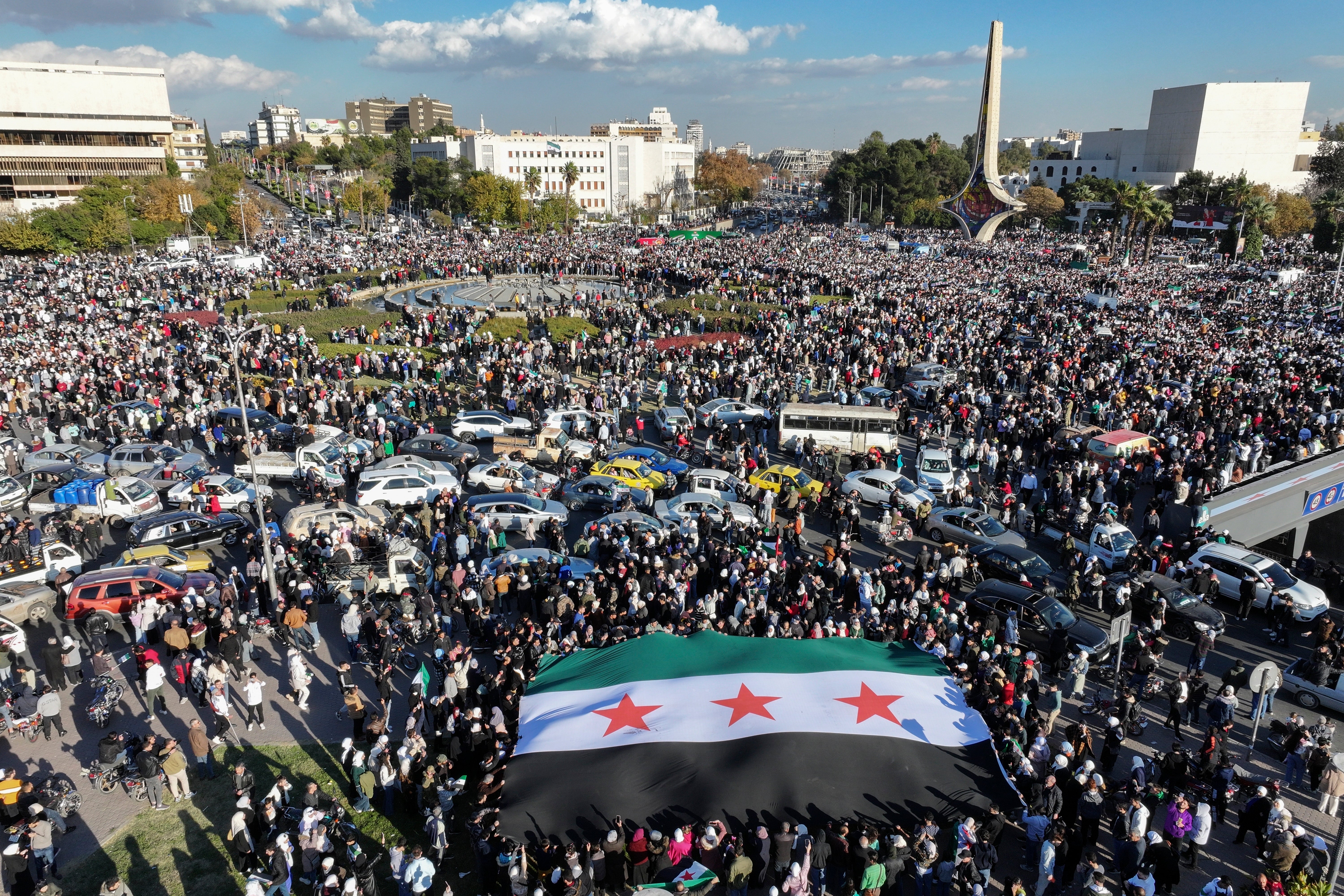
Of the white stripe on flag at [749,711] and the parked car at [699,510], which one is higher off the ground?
the white stripe on flag at [749,711]

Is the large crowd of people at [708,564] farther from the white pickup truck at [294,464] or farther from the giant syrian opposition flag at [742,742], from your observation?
the white pickup truck at [294,464]

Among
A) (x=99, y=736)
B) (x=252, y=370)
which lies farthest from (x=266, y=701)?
(x=252, y=370)

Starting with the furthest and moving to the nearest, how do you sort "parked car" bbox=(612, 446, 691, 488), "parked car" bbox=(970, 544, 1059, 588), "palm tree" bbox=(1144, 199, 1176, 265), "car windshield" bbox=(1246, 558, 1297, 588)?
"palm tree" bbox=(1144, 199, 1176, 265) → "parked car" bbox=(612, 446, 691, 488) → "parked car" bbox=(970, 544, 1059, 588) → "car windshield" bbox=(1246, 558, 1297, 588)

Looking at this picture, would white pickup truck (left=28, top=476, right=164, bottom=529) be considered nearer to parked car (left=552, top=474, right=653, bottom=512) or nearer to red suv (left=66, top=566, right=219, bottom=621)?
red suv (left=66, top=566, right=219, bottom=621)

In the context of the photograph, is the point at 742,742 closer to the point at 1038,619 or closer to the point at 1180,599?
the point at 1038,619

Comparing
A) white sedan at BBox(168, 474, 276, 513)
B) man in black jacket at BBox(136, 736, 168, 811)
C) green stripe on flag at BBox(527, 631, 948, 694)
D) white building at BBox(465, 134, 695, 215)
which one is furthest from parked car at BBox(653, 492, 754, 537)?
white building at BBox(465, 134, 695, 215)

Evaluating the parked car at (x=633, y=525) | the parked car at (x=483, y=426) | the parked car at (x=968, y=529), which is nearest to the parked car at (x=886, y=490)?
the parked car at (x=968, y=529)
